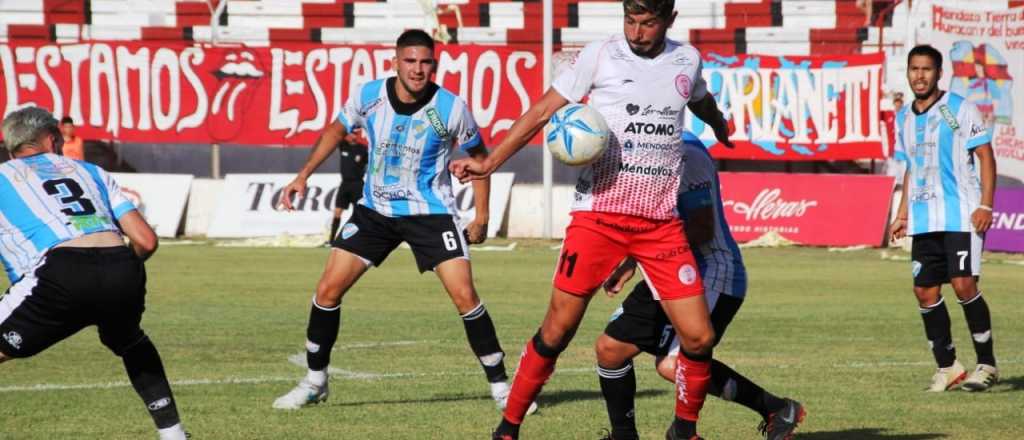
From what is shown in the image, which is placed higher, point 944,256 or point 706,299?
point 706,299

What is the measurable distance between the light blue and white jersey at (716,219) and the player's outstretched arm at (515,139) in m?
0.74

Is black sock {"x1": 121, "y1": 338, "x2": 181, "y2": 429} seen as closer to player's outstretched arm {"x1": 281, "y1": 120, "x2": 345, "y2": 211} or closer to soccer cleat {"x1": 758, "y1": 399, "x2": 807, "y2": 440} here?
player's outstretched arm {"x1": 281, "y1": 120, "x2": 345, "y2": 211}

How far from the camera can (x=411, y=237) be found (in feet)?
32.0

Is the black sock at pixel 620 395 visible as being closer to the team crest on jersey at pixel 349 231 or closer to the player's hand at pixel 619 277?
the player's hand at pixel 619 277

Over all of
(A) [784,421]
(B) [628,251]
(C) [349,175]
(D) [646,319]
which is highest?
(B) [628,251]

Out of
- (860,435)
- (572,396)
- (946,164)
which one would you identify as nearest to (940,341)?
(946,164)

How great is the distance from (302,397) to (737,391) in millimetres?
2861

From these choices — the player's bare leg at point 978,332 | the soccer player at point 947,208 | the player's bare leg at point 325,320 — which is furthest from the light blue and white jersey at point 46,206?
the player's bare leg at point 978,332

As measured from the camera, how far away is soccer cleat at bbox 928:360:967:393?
33.9 ft

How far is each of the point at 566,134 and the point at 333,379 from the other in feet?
14.5

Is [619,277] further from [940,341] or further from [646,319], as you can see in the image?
[940,341]

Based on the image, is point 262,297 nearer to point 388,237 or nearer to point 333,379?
point 333,379

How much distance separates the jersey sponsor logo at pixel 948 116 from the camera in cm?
1052

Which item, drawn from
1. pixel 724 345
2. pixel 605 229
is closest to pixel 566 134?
pixel 605 229
